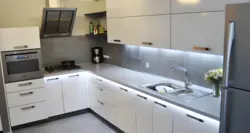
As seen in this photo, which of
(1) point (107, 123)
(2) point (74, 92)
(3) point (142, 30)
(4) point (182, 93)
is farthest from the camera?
(2) point (74, 92)

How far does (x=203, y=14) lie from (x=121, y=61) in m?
2.17

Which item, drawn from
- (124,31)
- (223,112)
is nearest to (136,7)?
(124,31)

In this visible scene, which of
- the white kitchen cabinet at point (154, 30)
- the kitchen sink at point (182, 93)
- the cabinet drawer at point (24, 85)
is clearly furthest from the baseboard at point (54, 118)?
the white kitchen cabinet at point (154, 30)

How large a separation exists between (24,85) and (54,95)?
0.51m

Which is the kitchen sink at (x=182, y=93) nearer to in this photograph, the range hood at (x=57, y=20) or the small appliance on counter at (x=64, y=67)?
the small appliance on counter at (x=64, y=67)

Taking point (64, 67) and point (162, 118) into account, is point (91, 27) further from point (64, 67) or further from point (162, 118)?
point (162, 118)

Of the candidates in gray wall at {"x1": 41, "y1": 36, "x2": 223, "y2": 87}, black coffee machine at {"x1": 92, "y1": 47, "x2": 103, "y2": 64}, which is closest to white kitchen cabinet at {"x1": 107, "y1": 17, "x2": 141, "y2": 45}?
gray wall at {"x1": 41, "y1": 36, "x2": 223, "y2": 87}

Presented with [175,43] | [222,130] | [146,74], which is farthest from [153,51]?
[222,130]

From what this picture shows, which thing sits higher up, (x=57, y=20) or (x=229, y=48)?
(x=57, y=20)

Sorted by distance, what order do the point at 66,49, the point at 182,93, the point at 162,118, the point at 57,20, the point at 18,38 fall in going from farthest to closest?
1. the point at 66,49
2. the point at 57,20
3. the point at 18,38
4. the point at 182,93
5. the point at 162,118

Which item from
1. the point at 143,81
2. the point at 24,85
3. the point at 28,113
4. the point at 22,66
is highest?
the point at 22,66

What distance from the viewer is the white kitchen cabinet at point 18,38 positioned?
3.27m

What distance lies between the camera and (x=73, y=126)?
3693 mm

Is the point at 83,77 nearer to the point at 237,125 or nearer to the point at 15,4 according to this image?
the point at 15,4
